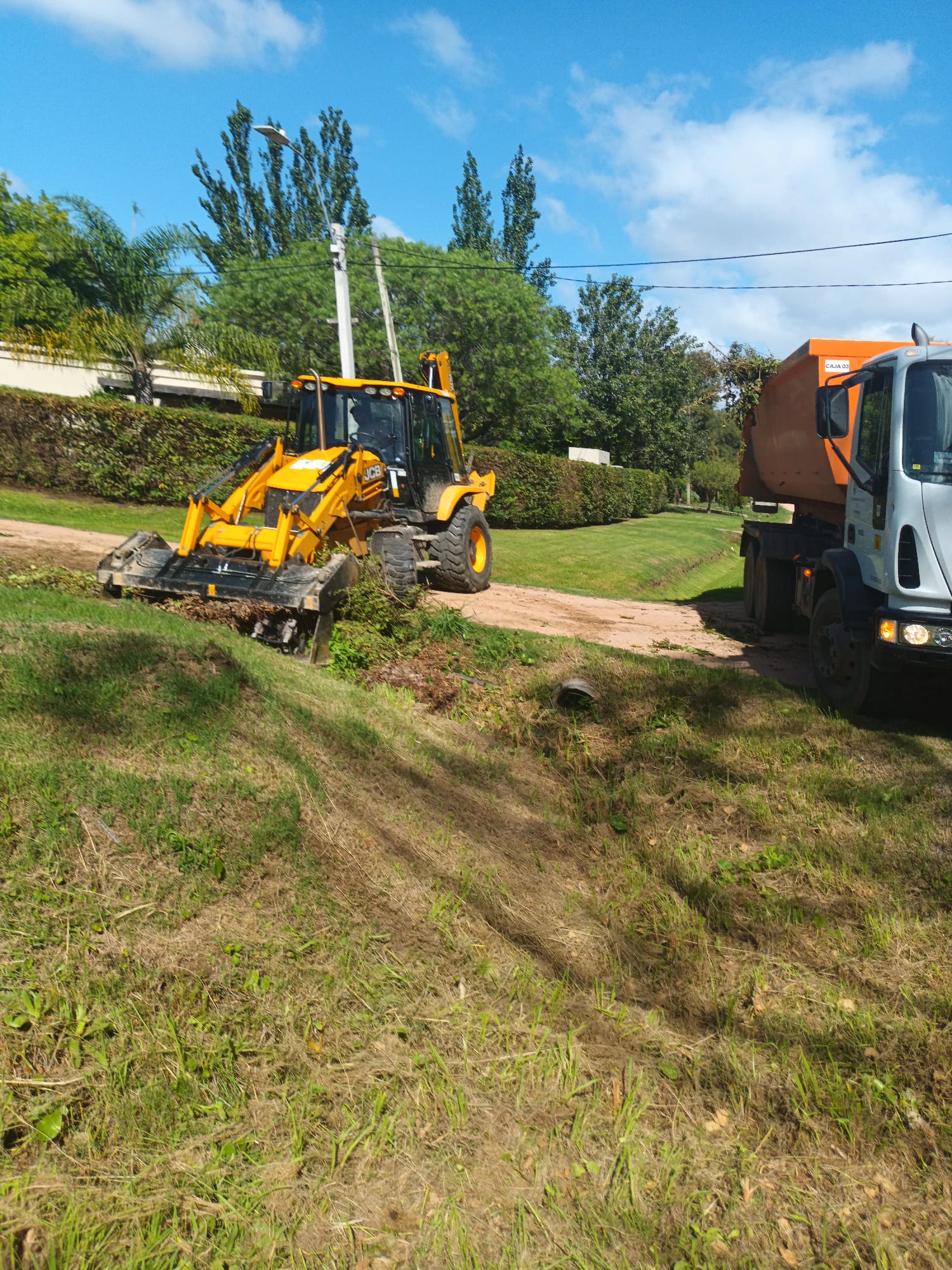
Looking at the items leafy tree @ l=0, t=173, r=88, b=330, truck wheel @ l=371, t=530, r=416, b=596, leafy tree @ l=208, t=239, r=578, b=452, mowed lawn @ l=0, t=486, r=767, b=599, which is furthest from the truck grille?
leafy tree @ l=208, t=239, r=578, b=452

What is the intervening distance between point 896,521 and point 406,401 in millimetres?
5980

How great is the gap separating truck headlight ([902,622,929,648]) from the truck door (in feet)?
1.55

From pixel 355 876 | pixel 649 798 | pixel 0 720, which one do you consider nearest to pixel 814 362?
pixel 649 798

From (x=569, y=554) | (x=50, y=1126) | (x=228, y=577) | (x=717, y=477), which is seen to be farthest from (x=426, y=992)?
(x=717, y=477)

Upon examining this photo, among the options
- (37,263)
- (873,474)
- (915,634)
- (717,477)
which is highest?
(37,263)

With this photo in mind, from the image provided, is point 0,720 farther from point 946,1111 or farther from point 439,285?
point 439,285

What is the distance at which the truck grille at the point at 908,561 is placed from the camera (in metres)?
6.44

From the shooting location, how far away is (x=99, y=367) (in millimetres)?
22078

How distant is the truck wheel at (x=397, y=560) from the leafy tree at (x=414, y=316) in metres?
22.7

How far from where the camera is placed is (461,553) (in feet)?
38.8

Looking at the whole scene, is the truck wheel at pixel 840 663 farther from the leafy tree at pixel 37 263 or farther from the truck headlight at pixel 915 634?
the leafy tree at pixel 37 263

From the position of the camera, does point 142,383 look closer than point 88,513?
No

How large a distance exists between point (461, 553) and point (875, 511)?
576 cm

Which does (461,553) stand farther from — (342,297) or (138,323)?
(138,323)
